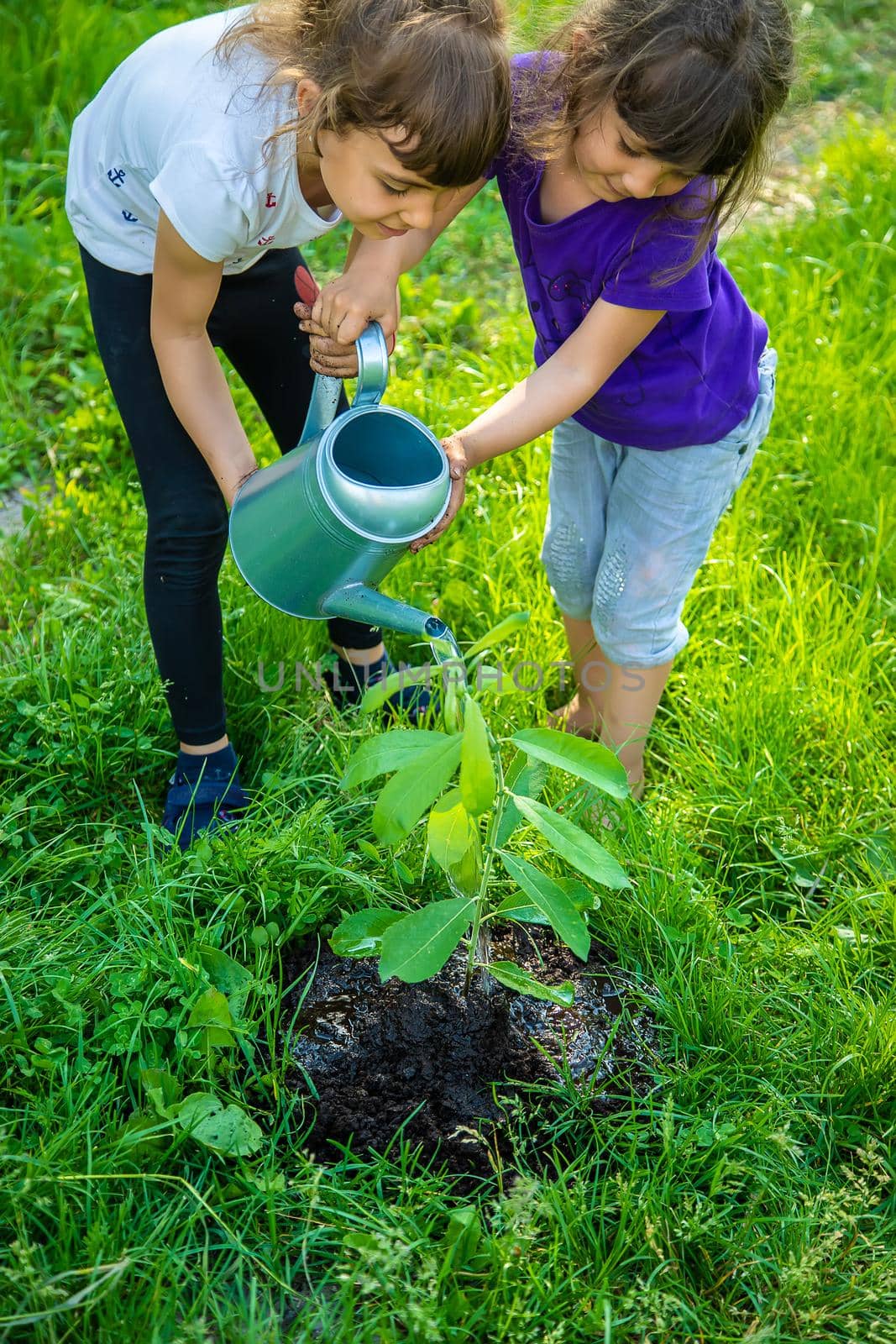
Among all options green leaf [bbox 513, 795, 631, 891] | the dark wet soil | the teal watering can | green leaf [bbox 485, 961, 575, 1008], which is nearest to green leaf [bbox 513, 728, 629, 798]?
green leaf [bbox 513, 795, 631, 891]

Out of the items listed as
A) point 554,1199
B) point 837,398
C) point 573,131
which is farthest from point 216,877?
point 837,398

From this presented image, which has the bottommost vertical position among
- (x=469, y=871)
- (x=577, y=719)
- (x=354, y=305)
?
(x=577, y=719)

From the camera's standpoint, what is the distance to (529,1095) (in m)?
Answer: 1.57

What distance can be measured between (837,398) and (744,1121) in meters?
1.87

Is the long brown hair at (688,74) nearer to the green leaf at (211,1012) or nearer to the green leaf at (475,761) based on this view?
the green leaf at (475,761)

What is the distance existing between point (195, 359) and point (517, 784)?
727 millimetres

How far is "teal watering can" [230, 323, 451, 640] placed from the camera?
1.39m

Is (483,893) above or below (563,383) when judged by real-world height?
below

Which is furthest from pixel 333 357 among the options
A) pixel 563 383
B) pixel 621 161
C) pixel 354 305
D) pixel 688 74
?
pixel 688 74

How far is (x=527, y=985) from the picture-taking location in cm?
152

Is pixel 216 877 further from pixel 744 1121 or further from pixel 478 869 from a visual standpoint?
pixel 744 1121

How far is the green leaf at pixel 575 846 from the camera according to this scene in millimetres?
1413

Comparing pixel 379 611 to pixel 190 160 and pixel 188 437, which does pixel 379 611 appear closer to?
pixel 188 437

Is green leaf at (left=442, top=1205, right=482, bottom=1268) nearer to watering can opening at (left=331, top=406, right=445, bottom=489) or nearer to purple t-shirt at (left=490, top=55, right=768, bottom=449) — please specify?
watering can opening at (left=331, top=406, right=445, bottom=489)
